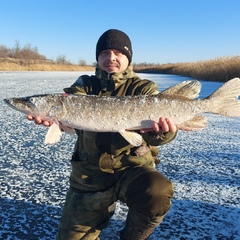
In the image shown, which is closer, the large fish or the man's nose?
the large fish

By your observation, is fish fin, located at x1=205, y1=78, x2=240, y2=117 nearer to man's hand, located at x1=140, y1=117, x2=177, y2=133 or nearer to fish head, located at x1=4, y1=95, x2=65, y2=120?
man's hand, located at x1=140, y1=117, x2=177, y2=133

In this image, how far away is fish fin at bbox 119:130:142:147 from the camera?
2168mm

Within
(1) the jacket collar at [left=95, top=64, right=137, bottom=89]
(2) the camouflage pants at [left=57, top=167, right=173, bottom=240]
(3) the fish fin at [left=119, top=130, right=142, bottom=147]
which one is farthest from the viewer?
(1) the jacket collar at [left=95, top=64, right=137, bottom=89]

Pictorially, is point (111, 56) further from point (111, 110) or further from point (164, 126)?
point (164, 126)

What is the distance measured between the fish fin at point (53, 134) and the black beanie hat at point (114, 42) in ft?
2.27

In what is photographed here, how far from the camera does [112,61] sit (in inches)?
95.5

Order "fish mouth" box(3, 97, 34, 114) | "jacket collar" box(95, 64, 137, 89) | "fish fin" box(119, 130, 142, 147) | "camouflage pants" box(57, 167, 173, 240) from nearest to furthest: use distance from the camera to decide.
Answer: "camouflage pants" box(57, 167, 173, 240), "fish fin" box(119, 130, 142, 147), "fish mouth" box(3, 97, 34, 114), "jacket collar" box(95, 64, 137, 89)

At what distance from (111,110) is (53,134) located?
432mm

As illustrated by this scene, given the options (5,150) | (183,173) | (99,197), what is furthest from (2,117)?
(99,197)

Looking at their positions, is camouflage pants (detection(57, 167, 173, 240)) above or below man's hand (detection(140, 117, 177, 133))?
below

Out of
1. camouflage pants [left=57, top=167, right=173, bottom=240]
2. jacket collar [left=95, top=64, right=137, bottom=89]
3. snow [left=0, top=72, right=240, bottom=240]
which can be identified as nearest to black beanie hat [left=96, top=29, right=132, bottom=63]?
jacket collar [left=95, top=64, right=137, bottom=89]

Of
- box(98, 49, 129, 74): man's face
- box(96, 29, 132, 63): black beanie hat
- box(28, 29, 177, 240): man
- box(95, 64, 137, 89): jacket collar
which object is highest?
box(96, 29, 132, 63): black beanie hat

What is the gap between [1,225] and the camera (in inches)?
90.9

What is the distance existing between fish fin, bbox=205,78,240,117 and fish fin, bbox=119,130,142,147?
1.91 ft
